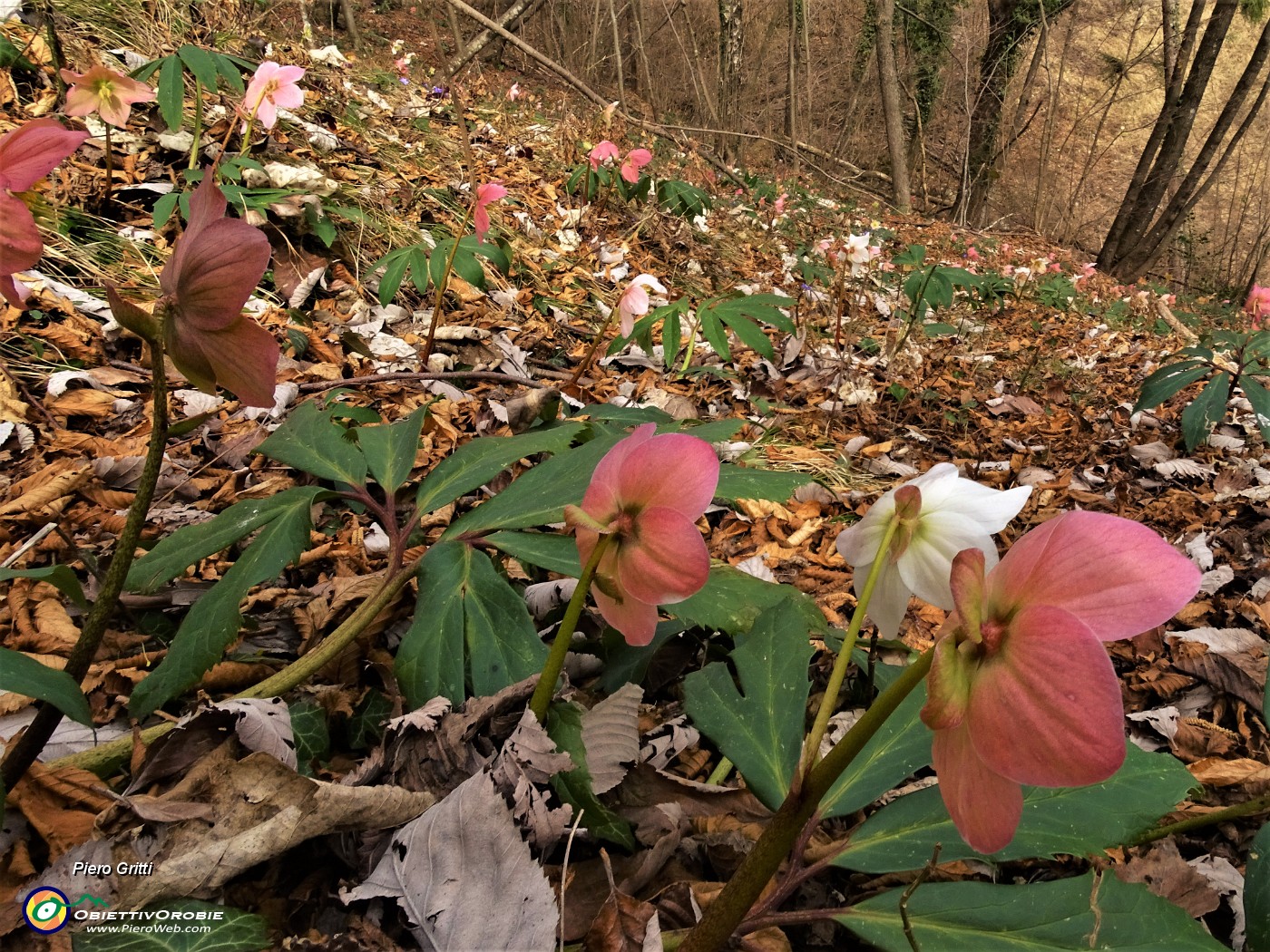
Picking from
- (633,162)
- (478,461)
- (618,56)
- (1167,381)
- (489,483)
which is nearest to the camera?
(478,461)

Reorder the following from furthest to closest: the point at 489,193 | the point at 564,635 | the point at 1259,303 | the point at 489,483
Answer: the point at 1259,303 < the point at 489,193 < the point at 489,483 < the point at 564,635

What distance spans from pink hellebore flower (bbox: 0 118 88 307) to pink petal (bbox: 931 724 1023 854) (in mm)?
753

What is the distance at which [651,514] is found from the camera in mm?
498

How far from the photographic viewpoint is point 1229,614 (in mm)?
1408

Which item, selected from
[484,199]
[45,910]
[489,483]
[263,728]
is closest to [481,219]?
[484,199]

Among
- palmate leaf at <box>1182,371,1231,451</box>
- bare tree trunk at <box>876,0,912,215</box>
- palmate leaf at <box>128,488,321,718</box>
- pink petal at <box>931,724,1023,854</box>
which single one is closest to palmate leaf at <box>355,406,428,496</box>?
palmate leaf at <box>128,488,321,718</box>

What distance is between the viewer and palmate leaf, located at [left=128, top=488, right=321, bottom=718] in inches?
30.3

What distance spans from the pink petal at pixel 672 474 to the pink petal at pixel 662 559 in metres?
0.01

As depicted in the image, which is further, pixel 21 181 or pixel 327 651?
pixel 327 651

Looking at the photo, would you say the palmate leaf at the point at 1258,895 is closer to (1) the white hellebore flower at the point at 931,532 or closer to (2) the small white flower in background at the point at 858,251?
(1) the white hellebore flower at the point at 931,532

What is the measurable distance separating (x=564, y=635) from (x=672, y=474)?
17cm

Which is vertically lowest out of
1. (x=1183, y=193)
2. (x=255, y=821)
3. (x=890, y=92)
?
(x=255, y=821)

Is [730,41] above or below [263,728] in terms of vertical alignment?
above

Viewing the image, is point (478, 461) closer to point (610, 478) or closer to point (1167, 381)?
point (610, 478)
